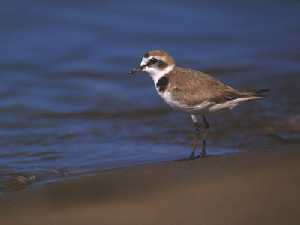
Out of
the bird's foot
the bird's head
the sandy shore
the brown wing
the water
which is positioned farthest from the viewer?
the water

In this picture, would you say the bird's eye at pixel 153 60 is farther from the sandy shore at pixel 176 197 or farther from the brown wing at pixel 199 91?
the sandy shore at pixel 176 197

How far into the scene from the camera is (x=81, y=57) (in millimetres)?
12633

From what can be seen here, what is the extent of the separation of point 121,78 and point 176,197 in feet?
19.0

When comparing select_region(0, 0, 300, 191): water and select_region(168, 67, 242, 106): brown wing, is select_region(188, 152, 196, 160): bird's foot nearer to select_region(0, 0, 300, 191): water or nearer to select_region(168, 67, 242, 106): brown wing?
select_region(0, 0, 300, 191): water

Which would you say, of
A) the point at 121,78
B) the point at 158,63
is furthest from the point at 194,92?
the point at 121,78

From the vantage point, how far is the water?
340 inches

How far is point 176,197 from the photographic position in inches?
245

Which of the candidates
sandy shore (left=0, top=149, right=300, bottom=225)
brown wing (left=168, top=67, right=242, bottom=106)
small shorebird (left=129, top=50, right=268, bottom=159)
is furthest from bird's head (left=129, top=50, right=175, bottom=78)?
sandy shore (left=0, top=149, right=300, bottom=225)

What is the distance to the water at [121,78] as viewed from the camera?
→ 864 centimetres

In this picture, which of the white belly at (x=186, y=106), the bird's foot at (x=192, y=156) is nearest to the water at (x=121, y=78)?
the bird's foot at (x=192, y=156)

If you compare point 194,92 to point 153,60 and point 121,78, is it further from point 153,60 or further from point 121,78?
point 121,78

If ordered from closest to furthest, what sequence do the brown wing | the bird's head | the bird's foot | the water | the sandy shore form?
1. the sandy shore
2. the bird's foot
3. the brown wing
4. the bird's head
5. the water

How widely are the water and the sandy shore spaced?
716 millimetres

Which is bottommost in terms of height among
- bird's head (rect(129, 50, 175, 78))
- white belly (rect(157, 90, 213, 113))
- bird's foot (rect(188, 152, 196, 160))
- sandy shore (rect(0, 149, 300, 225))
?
sandy shore (rect(0, 149, 300, 225))
